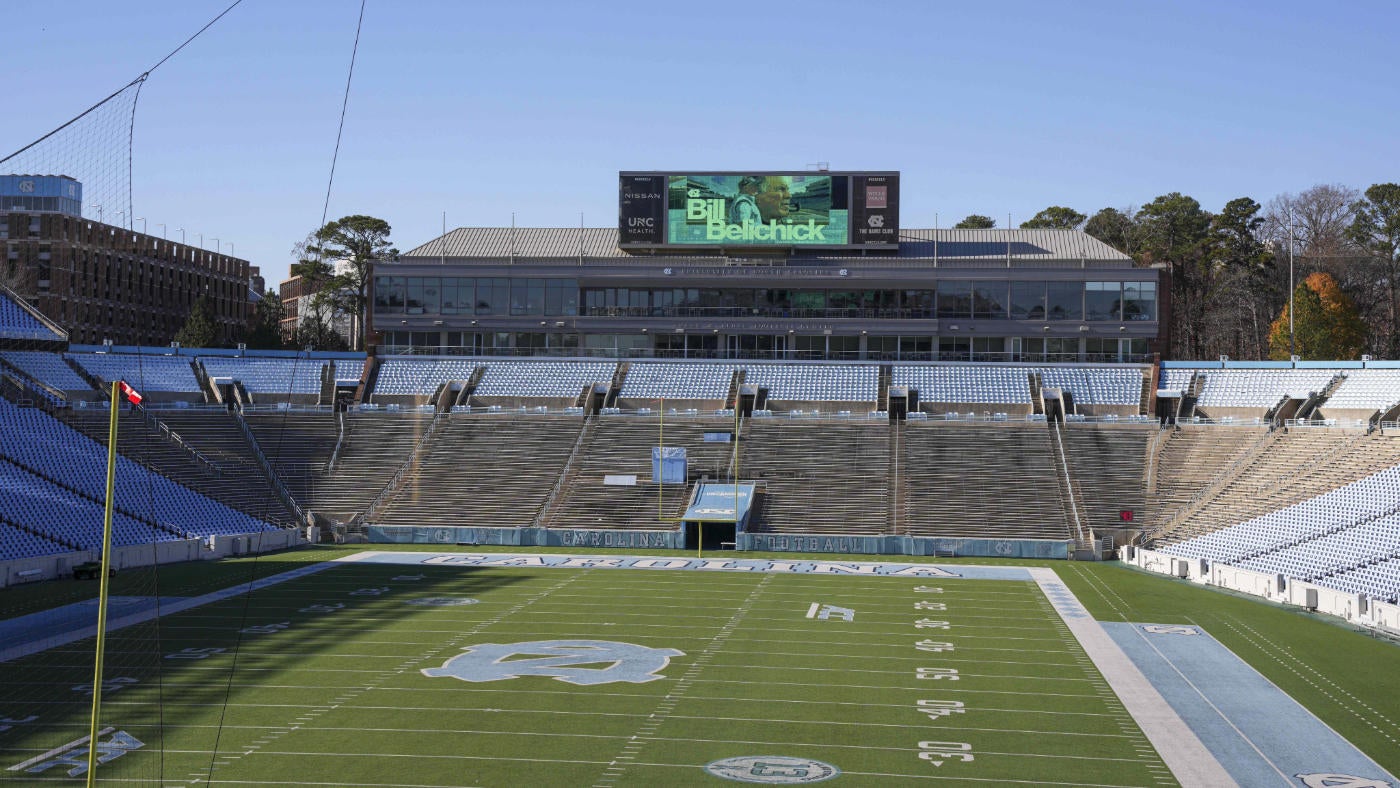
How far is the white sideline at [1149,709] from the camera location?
65.2ft

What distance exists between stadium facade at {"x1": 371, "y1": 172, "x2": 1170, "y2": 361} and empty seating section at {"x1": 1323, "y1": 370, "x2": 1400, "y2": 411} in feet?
39.1

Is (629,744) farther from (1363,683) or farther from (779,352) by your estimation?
(779,352)

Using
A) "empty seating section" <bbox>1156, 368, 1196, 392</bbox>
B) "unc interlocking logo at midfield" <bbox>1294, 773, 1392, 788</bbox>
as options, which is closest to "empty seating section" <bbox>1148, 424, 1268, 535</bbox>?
"empty seating section" <bbox>1156, 368, 1196, 392</bbox>

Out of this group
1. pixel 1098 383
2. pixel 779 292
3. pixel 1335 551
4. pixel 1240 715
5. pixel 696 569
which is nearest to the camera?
pixel 1240 715

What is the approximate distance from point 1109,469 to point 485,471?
2707 cm

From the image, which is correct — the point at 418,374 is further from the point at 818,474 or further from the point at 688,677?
the point at 688,677

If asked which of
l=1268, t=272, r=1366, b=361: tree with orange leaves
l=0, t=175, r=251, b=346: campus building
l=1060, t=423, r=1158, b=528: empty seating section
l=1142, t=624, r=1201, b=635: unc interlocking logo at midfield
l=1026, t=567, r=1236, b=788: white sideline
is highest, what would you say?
l=1268, t=272, r=1366, b=361: tree with orange leaves

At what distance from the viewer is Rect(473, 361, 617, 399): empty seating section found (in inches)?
2552

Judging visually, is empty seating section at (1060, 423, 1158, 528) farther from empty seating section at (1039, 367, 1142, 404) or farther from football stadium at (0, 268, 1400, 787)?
empty seating section at (1039, 367, 1142, 404)

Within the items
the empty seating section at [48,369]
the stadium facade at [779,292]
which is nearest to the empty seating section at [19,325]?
the empty seating section at [48,369]

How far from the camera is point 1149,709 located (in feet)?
78.9

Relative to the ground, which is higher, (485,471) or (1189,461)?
(1189,461)

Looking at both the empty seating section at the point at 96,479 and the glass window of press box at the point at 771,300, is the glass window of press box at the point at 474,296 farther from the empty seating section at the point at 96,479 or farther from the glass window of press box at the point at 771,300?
the empty seating section at the point at 96,479

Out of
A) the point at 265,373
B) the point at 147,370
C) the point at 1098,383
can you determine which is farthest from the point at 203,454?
the point at 1098,383
